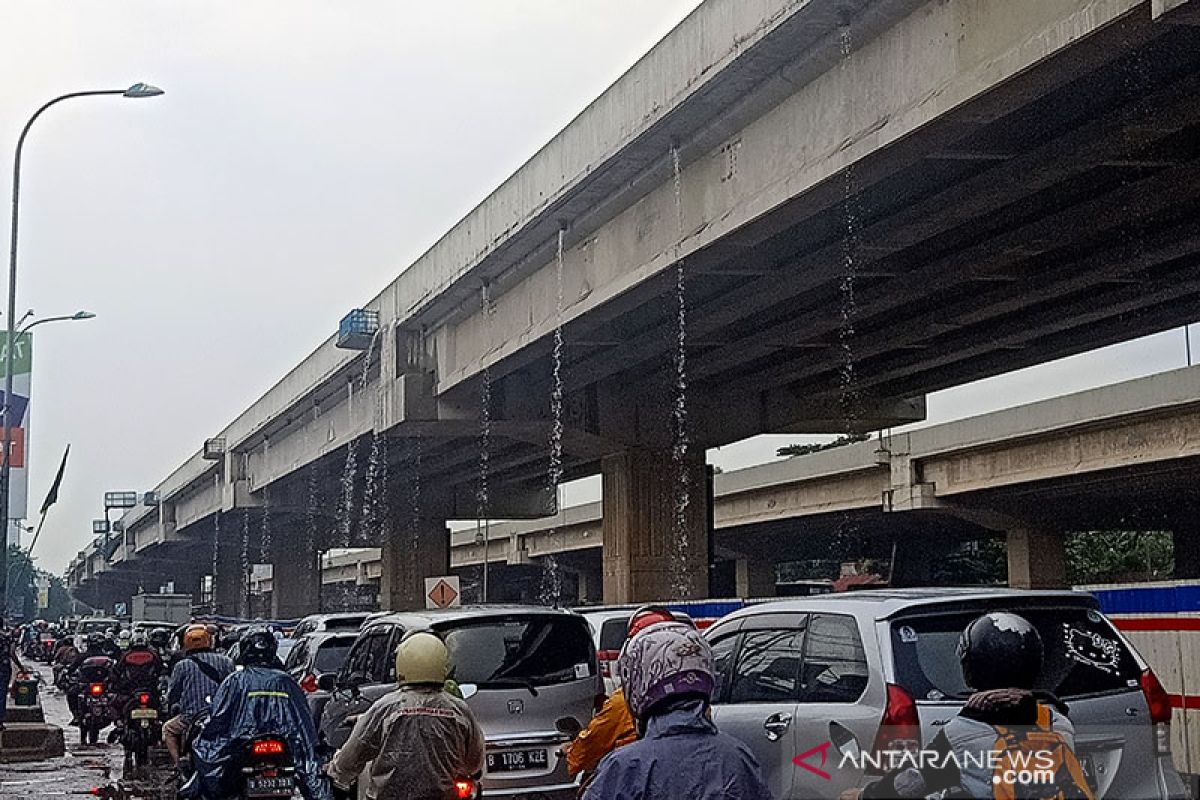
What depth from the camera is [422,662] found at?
720 cm

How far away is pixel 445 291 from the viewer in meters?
29.6

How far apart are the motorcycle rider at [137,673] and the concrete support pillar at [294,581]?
163ft

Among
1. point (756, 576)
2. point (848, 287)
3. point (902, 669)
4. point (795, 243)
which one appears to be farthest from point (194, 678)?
point (756, 576)

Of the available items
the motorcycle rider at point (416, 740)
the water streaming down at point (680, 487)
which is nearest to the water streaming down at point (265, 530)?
the water streaming down at point (680, 487)

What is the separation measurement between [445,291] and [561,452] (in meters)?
8.51

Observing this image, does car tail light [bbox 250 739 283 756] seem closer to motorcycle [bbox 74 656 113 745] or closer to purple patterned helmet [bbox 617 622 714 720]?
purple patterned helmet [bbox 617 622 714 720]

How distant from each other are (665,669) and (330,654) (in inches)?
587

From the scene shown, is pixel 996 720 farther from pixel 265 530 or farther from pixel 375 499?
pixel 265 530

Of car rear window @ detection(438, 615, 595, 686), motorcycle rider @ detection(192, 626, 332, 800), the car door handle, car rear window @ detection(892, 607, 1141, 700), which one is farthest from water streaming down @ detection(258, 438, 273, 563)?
car rear window @ detection(892, 607, 1141, 700)

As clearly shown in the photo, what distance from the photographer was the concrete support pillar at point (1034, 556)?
54312 mm

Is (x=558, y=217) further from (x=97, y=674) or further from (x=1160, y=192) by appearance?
(x=97, y=674)

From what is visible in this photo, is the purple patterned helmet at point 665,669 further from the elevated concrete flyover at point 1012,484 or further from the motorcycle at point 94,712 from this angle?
the elevated concrete flyover at point 1012,484

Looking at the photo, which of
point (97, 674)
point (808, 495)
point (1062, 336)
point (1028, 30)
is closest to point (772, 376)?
point (1062, 336)

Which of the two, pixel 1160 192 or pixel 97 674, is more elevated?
pixel 1160 192
